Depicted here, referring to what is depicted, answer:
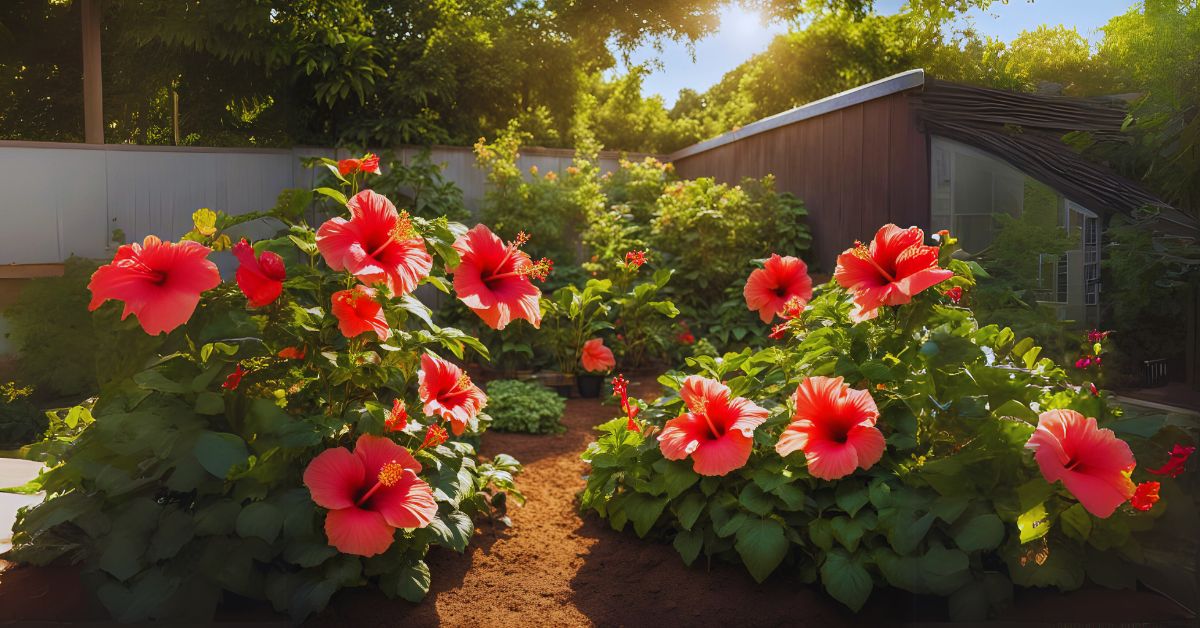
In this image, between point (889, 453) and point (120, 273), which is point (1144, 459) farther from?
point (120, 273)

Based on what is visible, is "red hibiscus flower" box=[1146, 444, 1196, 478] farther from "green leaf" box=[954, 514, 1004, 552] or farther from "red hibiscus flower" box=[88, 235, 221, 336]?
"red hibiscus flower" box=[88, 235, 221, 336]

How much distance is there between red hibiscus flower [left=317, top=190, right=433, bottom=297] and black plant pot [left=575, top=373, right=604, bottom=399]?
125 inches

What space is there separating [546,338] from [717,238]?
1645mm

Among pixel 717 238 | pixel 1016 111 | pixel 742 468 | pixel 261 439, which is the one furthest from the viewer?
pixel 717 238

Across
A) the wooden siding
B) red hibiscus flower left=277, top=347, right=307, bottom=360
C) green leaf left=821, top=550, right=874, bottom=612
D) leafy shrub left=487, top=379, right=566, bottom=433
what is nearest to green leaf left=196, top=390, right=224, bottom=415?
red hibiscus flower left=277, top=347, right=307, bottom=360

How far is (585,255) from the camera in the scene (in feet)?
22.2

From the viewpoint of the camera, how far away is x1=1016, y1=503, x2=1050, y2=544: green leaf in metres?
1.42

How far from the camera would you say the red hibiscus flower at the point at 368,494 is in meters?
1.38

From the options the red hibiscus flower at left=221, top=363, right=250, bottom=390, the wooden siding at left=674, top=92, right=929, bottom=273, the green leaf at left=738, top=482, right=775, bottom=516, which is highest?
the wooden siding at left=674, top=92, right=929, bottom=273

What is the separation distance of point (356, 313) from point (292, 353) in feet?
0.81

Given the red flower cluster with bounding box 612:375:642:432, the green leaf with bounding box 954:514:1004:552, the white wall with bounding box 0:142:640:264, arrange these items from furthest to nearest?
the white wall with bounding box 0:142:640:264, the red flower cluster with bounding box 612:375:642:432, the green leaf with bounding box 954:514:1004:552

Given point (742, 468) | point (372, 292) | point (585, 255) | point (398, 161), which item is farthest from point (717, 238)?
point (372, 292)

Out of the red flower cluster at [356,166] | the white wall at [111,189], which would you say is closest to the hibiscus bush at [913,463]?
the red flower cluster at [356,166]

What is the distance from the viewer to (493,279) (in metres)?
1.61
